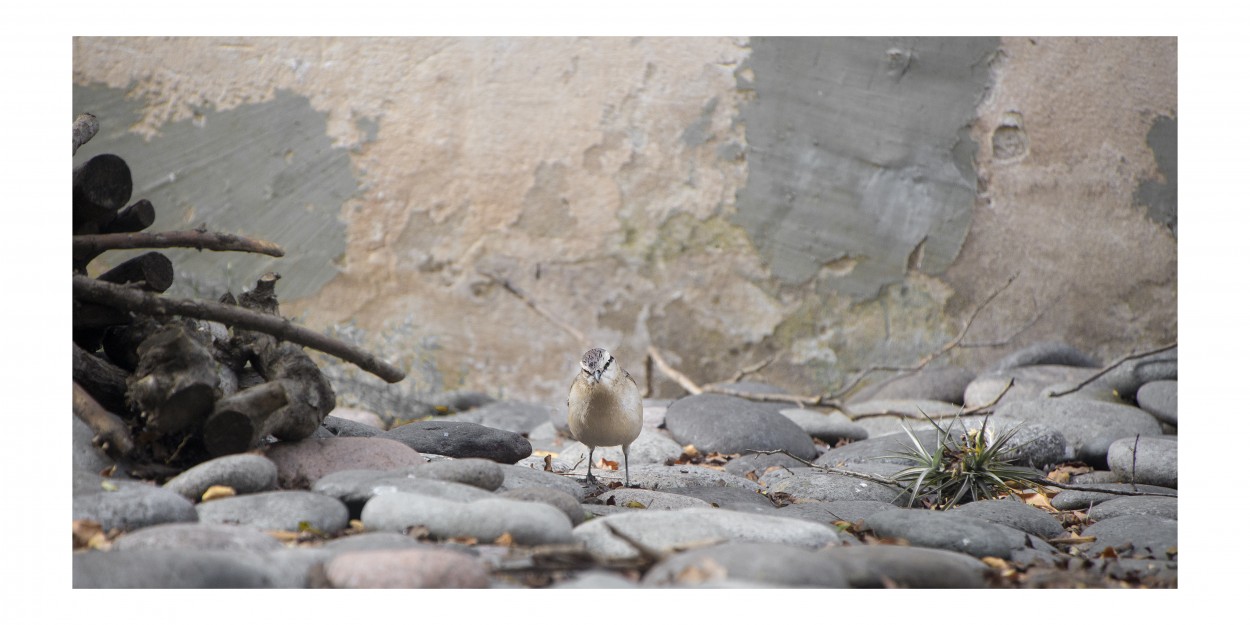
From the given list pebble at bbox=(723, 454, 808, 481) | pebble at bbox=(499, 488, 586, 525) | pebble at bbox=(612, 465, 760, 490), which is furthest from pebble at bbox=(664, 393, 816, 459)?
pebble at bbox=(499, 488, 586, 525)

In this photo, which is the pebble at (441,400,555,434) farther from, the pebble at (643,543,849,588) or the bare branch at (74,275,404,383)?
the pebble at (643,543,849,588)

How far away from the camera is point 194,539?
2.52 meters

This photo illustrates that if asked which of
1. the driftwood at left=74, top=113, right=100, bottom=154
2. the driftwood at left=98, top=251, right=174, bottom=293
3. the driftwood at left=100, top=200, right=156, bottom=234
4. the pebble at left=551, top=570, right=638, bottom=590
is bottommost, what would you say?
the pebble at left=551, top=570, right=638, bottom=590

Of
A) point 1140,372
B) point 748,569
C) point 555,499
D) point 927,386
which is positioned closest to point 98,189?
point 555,499

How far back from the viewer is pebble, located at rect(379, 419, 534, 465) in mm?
4152

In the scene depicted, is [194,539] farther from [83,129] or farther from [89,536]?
[83,129]

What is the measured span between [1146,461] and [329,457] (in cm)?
344

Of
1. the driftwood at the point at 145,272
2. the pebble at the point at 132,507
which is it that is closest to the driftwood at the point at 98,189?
the driftwood at the point at 145,272

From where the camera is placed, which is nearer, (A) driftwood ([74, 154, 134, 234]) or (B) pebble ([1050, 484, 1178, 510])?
(A) driftwood ([74, 154, 134, 234])

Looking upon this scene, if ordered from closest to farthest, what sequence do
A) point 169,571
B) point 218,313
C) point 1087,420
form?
1. point 169,571
2. point 218,313
3. point 1087,420

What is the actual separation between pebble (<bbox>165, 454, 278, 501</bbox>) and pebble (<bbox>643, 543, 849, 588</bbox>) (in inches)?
54.4

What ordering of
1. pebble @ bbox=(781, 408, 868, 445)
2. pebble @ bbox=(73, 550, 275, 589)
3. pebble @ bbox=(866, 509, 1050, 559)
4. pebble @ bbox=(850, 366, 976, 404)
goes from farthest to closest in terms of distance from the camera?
pebble @ bbox=(850, 366, 976, 404), pebble @ bbox=(781, 408, 868, 445), pebble @ bbox=(866, 509, 1050, 559), pebble @ bbox=(73, 550, 275, 589)

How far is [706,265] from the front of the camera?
7.34 meters

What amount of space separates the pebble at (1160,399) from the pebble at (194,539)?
504 cm
